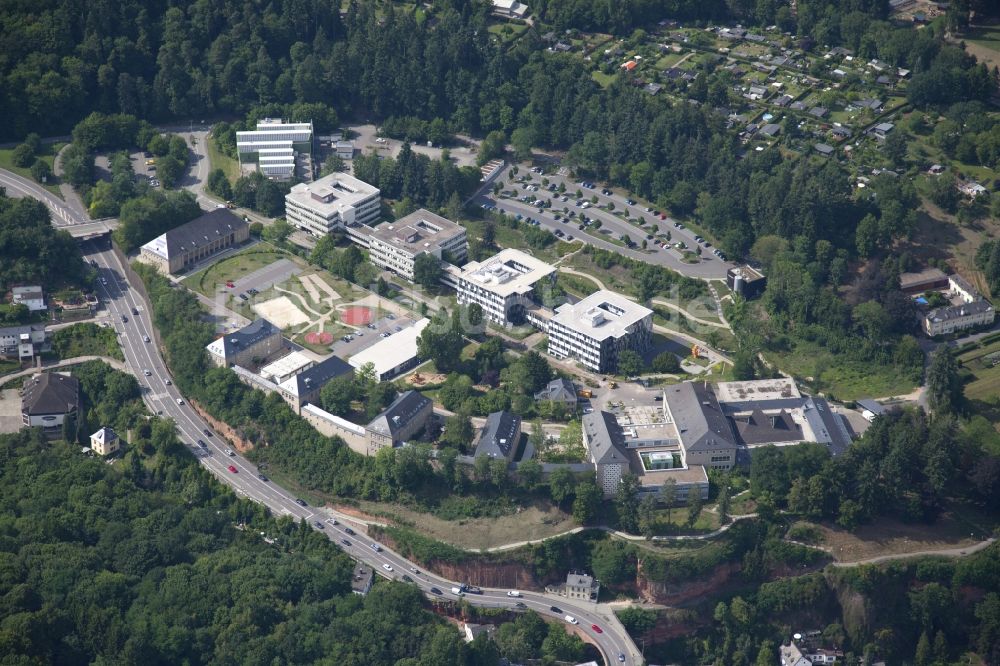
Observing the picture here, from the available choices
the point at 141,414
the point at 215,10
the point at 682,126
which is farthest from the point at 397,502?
the point at 215,10

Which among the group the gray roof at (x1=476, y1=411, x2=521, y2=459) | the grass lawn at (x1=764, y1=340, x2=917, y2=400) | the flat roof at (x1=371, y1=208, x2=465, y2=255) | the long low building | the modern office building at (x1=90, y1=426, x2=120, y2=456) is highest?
the flat roof at (x1=371, y1=208, x2=465, y2=255)

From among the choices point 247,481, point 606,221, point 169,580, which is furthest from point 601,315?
point 169,580

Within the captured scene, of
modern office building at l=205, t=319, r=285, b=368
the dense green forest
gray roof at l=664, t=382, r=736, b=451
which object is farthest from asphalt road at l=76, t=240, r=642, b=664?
gray roof at l=664, t=382, r=736, b=451

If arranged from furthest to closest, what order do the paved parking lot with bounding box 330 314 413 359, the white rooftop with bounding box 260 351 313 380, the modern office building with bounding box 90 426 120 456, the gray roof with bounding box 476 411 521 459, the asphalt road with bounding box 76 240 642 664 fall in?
the paved parking lot with bounding box 330 314 413 359
the white rooftop with bounding box 260 351 313 380
the modern office building with bounding box 90 426 120 456
the gray roof with bounding box 476 411 521 459
the asphalt road with bounding box 76 240 642 664

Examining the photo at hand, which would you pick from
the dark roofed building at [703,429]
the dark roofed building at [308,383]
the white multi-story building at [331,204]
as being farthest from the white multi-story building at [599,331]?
the white multi-story building at [331,204]

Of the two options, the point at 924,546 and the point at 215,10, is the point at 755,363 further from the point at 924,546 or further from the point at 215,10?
the point at 215,10

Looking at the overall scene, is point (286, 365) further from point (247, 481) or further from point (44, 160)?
point (44, 160)

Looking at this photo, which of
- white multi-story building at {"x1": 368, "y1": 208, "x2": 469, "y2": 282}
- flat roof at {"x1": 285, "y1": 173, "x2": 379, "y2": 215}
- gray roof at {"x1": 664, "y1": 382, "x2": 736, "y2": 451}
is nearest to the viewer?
gray roof at {"x1": 664, "y1": 382, "x2": 736, "y2": 451}

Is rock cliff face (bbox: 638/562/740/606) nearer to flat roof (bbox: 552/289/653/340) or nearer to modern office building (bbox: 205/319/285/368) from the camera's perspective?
flat roof (bbox: 552/289/653/340)
